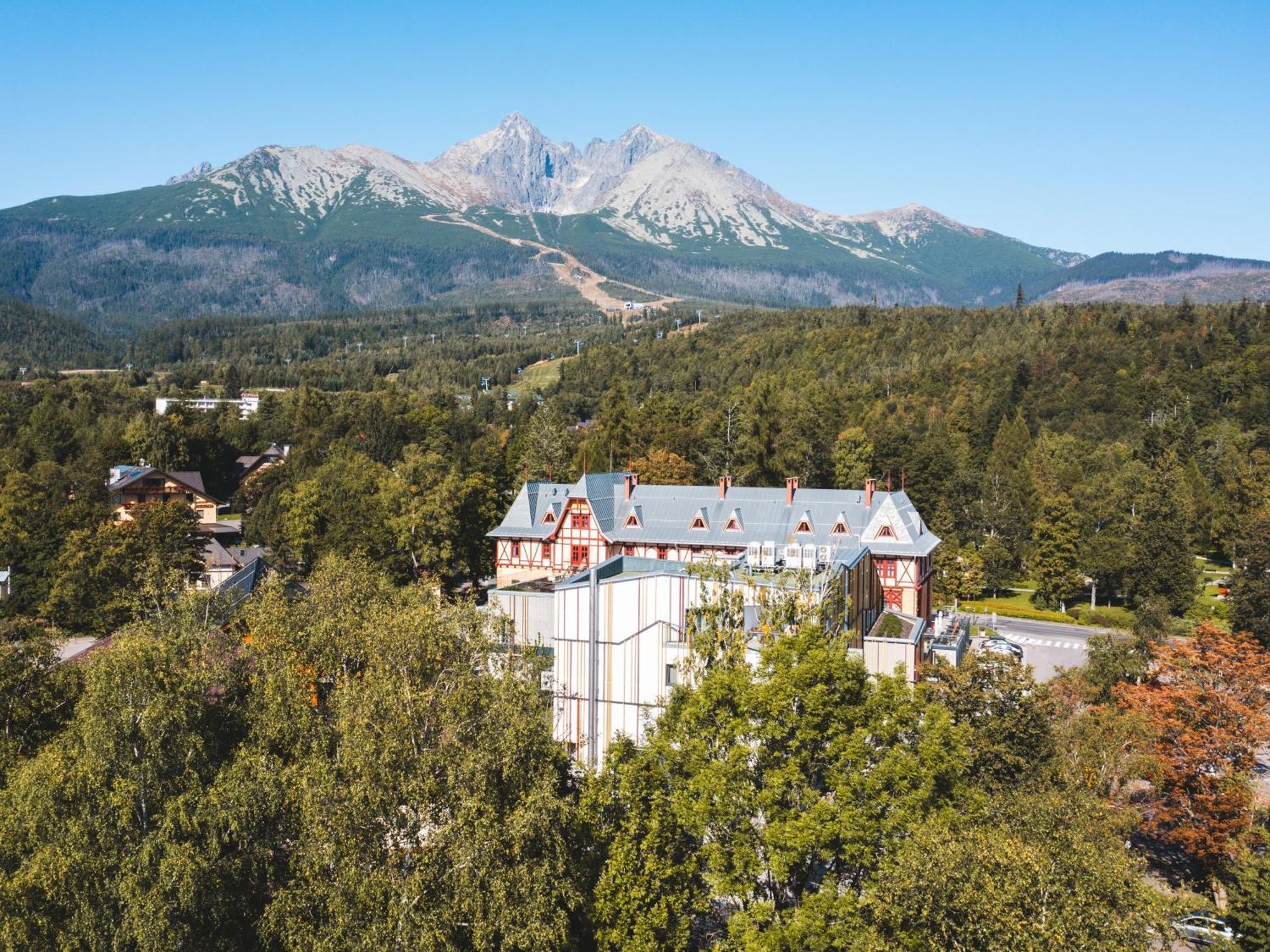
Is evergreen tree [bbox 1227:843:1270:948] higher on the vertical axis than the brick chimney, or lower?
lower

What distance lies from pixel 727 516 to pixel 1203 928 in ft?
101

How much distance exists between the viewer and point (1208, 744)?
27.4 meters

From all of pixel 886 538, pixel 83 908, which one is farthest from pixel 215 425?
pixel 83 908

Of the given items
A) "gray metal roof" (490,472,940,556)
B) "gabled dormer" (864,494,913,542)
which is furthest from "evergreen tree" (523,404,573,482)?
"gabled dormer" (864,494,913,542)

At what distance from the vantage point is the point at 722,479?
2110 inches

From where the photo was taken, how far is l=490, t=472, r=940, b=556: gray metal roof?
48.5 metres

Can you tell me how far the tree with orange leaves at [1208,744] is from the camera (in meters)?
26.4

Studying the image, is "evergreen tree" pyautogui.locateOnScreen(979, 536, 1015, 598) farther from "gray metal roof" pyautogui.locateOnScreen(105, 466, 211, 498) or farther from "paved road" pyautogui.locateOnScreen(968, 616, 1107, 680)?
"gray metal roof" pyautogui.locateOnScreen(105, 466, 211, 498)

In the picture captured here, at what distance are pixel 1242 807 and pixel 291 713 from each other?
24.7 m

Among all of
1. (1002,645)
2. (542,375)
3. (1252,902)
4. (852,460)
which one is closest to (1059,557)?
(1002,645)

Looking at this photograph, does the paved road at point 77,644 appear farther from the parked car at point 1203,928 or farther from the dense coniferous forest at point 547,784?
the parked car at point 1203,928

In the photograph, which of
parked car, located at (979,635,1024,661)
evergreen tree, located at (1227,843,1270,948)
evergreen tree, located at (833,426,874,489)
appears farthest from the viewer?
evergreen tree, located at (833,426,874,489)

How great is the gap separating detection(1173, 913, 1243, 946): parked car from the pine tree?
3681 centimetres

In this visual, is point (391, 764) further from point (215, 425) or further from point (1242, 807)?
point (215, 425)
